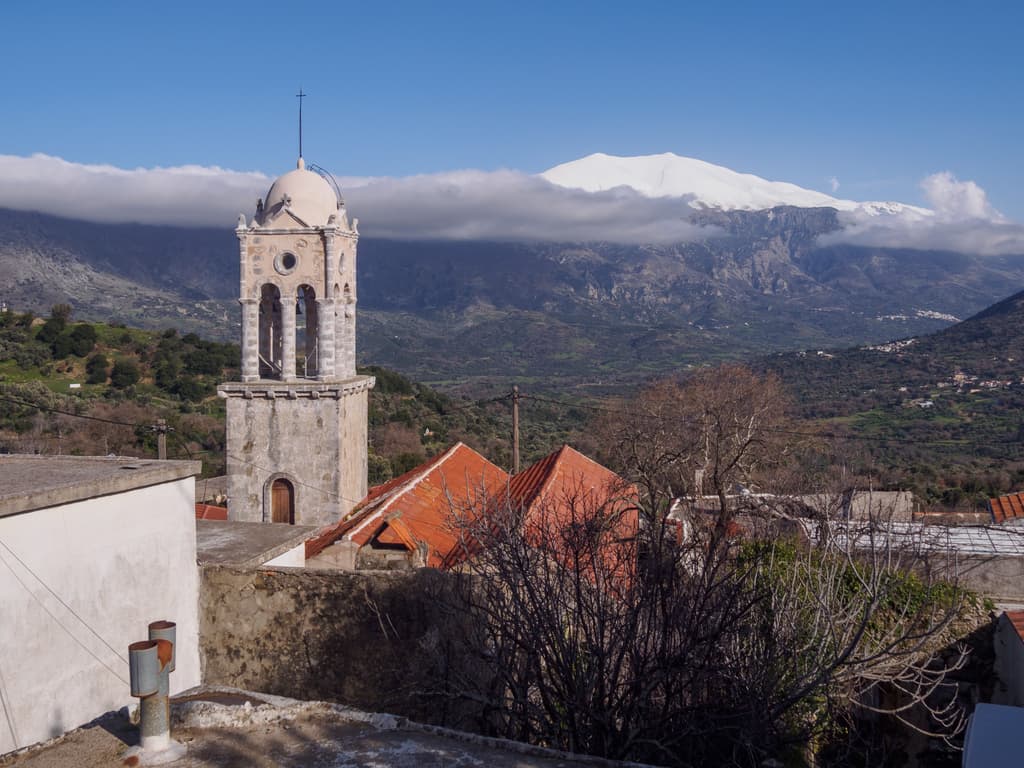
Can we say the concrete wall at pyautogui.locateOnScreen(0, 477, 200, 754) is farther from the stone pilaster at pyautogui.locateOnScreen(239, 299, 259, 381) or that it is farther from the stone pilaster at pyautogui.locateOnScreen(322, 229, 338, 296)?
the stone pilaster at pyautogui.locateOnScreen(322, 229, 338, 296)

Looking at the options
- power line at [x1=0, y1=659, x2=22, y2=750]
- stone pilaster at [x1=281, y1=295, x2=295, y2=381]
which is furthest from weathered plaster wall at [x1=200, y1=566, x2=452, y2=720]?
stone pilaster at [x1=281, y1=295, x2=295, y2=381]

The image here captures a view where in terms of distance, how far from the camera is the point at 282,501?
15359 millimetres

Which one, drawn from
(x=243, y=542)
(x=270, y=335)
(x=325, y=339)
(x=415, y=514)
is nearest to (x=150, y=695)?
(x=243, y=542)

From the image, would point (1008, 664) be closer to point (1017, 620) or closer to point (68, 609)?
point (1017, 620)

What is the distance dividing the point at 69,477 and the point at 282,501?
26.4 ft

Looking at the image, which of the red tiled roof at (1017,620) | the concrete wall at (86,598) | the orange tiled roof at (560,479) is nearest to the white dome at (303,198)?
A: the orange tiled roof at (560,479)

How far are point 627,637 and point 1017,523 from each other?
12.9 meters

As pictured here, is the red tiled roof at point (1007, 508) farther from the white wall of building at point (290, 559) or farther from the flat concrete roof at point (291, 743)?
the flat concrete roof at point (291, 743)

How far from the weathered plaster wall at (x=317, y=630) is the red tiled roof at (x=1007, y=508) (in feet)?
41.4

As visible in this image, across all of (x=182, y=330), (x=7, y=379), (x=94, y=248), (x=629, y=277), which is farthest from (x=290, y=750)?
(x=629, y=277)

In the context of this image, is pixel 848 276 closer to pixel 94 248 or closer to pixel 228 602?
pixel 94 248

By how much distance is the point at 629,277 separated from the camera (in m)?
172

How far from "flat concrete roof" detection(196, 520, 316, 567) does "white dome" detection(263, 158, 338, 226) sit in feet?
20.2

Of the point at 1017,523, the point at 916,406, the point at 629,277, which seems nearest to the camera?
the point at 1017,523
